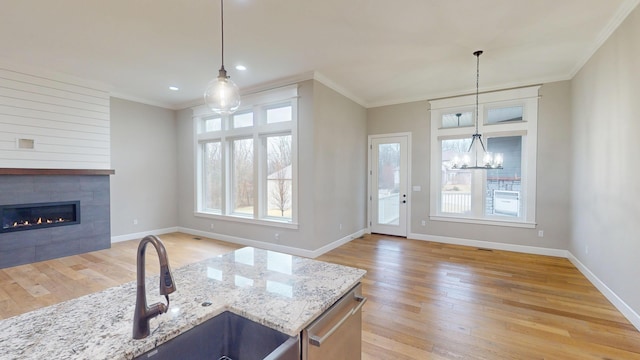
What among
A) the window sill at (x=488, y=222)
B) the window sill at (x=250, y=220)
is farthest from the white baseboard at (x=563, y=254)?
Answer: the window sill at (x=250, y=220)

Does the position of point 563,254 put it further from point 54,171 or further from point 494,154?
point 54,171

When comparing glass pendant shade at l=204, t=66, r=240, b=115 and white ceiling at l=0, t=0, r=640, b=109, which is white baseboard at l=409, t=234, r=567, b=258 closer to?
white ceiling at l=0, t=0, r=640, b=109

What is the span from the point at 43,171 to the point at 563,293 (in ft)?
25.0

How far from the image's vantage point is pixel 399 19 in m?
2.99

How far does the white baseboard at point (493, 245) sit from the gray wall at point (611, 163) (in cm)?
51

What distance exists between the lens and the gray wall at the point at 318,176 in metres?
4.68

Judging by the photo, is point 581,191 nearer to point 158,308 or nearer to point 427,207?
point 427,207

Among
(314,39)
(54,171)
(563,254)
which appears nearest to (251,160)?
(314,39)

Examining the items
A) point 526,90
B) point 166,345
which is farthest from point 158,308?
point 526,90

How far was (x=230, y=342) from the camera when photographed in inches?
51.6

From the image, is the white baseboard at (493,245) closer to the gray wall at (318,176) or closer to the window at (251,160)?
the gray wall at (318,176)

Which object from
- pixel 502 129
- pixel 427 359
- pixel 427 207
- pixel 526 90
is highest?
pixel 526 90

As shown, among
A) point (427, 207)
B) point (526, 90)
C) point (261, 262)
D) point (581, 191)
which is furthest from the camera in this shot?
point (427, 207)

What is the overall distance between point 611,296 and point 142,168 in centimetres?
800
